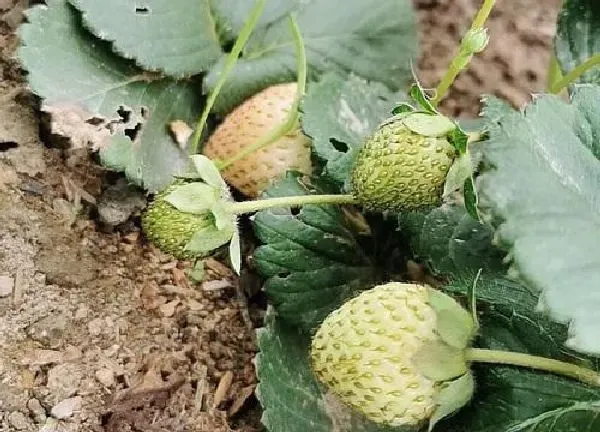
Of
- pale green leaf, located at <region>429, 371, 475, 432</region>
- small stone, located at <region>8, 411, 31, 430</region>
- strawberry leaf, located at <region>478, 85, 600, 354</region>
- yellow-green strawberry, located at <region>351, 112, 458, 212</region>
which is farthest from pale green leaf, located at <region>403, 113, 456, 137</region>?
small stone, located at <region>8, 411, 31, 430</region>

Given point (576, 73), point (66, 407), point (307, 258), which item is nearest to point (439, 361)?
point (307, 258)

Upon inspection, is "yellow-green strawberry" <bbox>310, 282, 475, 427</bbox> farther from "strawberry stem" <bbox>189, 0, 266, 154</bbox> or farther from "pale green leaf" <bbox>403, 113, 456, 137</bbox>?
"strawberry stem" <bbox>189, 0, 266, 154</bbox>

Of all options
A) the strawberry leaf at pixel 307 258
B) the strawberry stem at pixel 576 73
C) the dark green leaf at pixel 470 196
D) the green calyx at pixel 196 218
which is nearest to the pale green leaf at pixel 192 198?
the green calyx at pixel 196 218

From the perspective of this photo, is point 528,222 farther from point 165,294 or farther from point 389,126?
point 165,294

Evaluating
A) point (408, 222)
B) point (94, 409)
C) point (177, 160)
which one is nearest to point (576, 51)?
point (408, 222)

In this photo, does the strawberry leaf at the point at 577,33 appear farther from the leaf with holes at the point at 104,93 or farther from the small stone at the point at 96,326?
the small stone at the point at 96,326

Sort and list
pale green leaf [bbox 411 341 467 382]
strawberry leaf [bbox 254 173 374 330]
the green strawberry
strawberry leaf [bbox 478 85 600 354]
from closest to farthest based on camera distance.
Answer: strawberry leaf [bbox 478 85 600 354]
pale green leaf [bbox 411 341 467 382]
the green strawberry
strawberry leaf [bbox 254 173 374 330]

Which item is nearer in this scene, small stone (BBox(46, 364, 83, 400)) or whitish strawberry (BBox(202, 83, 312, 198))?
small stone (BBox(46, 364, 83, 400))
